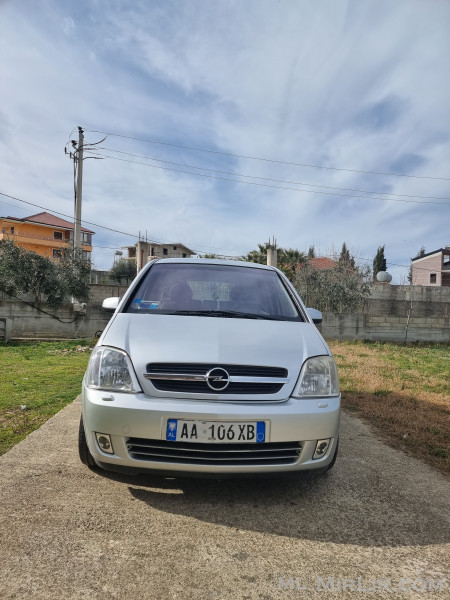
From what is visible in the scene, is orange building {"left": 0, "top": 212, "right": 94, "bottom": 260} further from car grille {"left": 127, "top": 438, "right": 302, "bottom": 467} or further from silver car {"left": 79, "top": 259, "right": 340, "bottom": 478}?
car grille {"left": 127, "top": 438, "right": 302, "bottom": 467}

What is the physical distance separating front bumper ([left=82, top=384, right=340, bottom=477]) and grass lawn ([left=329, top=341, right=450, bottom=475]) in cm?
160

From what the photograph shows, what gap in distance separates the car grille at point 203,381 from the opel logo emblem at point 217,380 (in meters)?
0.02

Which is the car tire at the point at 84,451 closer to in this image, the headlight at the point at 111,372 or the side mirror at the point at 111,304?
the headlight at the point at 111,372

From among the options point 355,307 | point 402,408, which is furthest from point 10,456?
point 355,307

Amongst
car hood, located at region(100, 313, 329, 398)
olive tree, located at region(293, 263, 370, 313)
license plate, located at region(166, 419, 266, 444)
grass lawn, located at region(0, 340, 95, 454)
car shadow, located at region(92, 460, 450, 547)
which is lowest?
car shadow, located at region(92, 460, 450, 547)

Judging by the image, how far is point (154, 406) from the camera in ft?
6.68

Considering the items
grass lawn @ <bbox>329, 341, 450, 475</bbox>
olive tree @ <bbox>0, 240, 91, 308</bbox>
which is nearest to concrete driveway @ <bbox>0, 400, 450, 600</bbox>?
grass lawn @ <bbox>329, 341, 450, 475</bbox>

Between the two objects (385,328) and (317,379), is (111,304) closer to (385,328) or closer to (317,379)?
(317,379)

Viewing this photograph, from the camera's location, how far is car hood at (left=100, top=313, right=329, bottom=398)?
2.19 m

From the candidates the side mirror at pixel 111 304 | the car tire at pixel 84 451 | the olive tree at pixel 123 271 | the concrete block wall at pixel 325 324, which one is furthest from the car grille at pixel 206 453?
the olive tree at pixel 123 271

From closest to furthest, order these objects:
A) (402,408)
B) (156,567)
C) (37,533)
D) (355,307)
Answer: (156,567) → (37,533) → (402,408) → (355,307)

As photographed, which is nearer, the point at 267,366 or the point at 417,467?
the point at 267,366

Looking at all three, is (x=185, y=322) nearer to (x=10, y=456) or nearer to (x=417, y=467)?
(x=10, y=456)

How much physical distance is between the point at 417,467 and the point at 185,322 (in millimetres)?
2091
